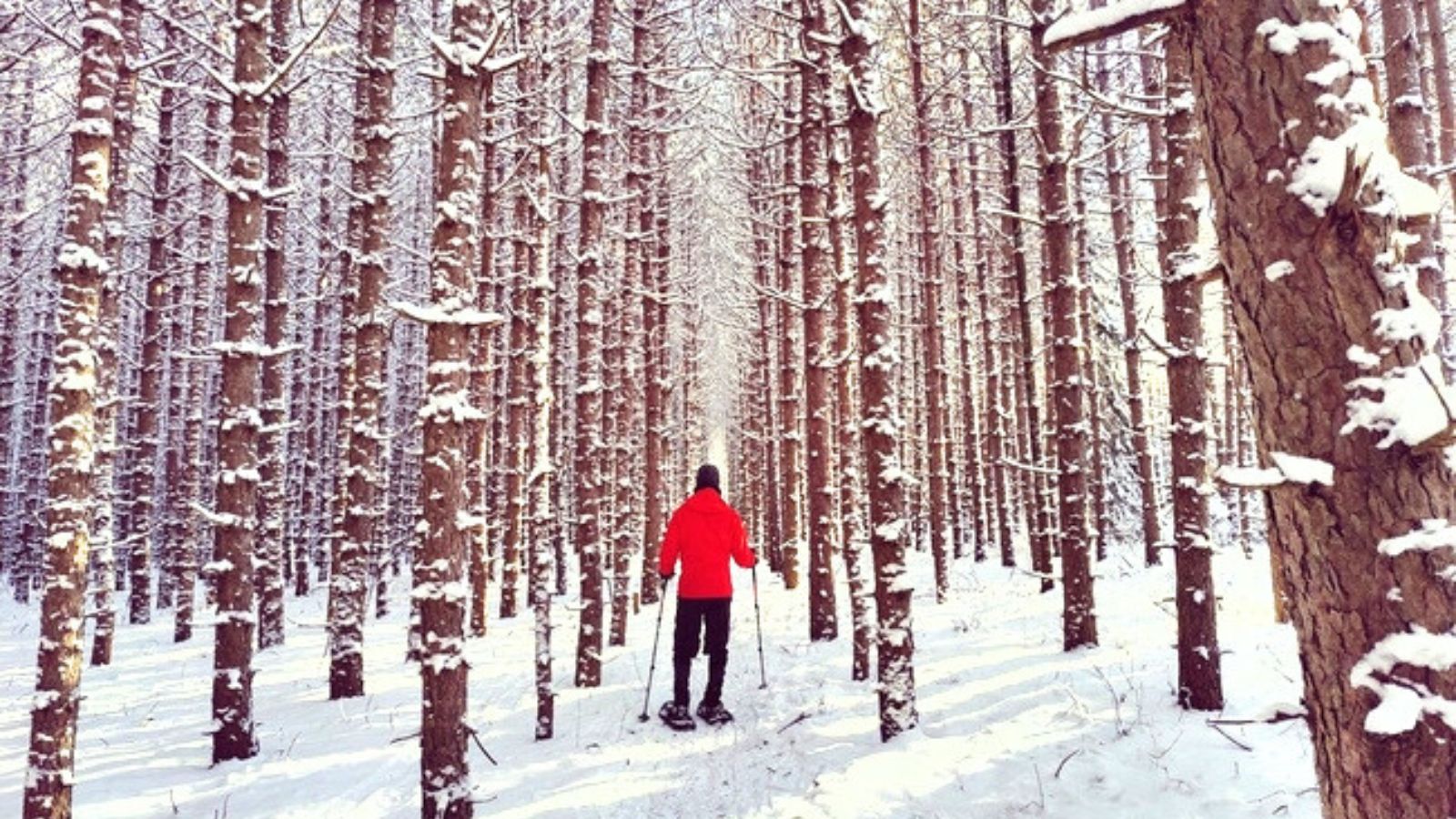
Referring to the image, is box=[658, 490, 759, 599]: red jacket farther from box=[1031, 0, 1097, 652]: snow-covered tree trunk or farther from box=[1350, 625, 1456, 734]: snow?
box=[1350, 625, 1456, 734]: snow

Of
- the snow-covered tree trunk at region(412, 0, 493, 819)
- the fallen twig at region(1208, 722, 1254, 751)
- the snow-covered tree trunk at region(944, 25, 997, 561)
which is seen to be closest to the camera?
the fallen twig at region(1208, 722, 1254, 751)

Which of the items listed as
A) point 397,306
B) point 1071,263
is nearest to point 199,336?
point 397,306

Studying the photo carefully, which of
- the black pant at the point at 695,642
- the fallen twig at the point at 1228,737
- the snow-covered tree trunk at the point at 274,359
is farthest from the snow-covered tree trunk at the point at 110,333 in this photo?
the fallen twig at the point at 1228,737

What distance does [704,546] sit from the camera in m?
8.31

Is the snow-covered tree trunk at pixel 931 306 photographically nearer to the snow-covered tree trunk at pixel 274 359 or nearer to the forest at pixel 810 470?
the forest at pixel 810 470

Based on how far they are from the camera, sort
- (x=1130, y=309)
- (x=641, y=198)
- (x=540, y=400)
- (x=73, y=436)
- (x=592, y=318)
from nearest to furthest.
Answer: (x=73, y=436) → (x=540, y=400) → (x=592, y=318) → (x=641, y=198) → (x=1130, y=309)

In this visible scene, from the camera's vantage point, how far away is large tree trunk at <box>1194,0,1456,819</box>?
199 cm

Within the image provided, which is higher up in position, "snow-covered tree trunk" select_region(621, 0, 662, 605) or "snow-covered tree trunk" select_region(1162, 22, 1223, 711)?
"snow-covered tree trunk" select_region(621, 0, 662, 605)

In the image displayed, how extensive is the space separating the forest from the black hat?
6cm

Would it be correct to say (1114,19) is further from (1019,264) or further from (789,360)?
(789,360)

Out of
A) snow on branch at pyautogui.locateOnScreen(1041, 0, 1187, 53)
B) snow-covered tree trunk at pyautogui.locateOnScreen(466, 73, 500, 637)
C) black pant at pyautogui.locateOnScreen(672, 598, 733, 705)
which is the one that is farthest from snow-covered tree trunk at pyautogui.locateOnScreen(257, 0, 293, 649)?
snow on branch at pyautogui.locateOnScreen(1041, 0, 1187, 53)

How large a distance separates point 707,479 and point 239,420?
455 cm

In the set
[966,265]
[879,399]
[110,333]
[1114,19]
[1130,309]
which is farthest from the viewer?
[966,265]

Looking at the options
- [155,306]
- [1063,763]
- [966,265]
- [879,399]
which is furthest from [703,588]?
[966,265]
